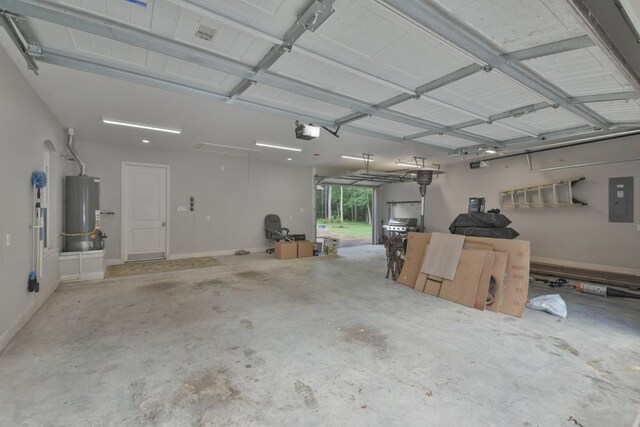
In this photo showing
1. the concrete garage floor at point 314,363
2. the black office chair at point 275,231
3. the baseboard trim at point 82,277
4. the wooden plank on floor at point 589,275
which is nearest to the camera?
the concrete garage floor at point 314,363

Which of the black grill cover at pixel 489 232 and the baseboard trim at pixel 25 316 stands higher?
the black grill cover at pixel 489 232

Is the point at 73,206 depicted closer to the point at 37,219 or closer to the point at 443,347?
the point at 37,219

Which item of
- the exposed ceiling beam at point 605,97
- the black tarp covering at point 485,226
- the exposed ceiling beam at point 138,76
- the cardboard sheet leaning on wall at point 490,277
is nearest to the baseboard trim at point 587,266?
the black tarp covering at point 485,226

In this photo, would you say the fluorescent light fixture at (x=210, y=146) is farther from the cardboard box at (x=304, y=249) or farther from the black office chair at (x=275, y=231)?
the cardboard box at (x=304, y=249)

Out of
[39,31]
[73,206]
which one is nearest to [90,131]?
[73,206]

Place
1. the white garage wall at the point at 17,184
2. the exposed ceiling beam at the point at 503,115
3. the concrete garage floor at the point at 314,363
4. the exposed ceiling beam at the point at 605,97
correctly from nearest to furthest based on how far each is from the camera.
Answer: the concrete garage floor at the point at 314,363, the white garage wall at the point at 17,184, the exposed ceiling beam at the point at 605,97, the exposed ceiling beam at the point at 503,115

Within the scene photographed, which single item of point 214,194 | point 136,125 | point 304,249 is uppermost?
point 136,125

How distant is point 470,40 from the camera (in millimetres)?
2008

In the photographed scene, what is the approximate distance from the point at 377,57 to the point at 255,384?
2645mm

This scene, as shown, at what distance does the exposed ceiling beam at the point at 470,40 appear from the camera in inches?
66.8

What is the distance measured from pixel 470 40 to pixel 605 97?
6.60 feet

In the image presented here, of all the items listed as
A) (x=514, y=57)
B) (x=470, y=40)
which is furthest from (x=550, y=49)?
(x=470, y=40)

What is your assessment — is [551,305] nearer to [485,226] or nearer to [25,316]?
[485,226]

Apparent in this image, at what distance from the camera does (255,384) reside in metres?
2.10
